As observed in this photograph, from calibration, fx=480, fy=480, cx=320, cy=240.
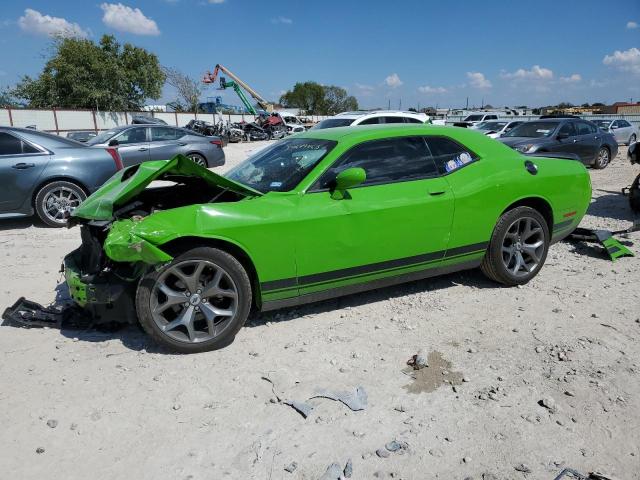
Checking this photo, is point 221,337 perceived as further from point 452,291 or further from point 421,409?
point 452,291

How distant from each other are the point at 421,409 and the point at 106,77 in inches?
1715

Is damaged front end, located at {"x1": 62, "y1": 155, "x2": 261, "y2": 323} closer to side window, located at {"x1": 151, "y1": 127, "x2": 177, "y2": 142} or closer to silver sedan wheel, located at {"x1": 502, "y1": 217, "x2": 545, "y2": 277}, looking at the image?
silver sedan wheel, located at {"x1": 502, "y1": 217, "x2": 545, "y2": 277}

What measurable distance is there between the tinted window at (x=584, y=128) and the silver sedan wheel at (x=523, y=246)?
10266 millimetres

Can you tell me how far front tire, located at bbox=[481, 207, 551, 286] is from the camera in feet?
14.6

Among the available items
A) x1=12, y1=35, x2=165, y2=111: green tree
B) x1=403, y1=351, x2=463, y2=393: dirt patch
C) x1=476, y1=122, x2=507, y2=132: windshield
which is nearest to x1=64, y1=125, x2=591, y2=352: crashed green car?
x1=403, y1=351, x2=463, y2=393: dirt patch

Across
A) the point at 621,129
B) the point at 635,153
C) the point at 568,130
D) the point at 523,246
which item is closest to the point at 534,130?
the point at 568,130

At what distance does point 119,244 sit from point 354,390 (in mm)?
1797

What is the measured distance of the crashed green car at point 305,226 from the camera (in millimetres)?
3369

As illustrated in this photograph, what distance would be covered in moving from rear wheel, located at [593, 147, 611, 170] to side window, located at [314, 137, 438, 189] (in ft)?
38.7

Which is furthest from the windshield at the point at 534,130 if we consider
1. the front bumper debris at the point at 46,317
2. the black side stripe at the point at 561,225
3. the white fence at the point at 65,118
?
the white fence at the point at 65,118

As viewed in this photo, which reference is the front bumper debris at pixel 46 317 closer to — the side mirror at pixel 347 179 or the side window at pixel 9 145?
the side mirror at pixel 347 179

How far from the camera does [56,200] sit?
285 inches

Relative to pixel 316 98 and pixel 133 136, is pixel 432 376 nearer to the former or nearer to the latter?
pixel 133 136

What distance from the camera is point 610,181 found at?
11.3 metres
